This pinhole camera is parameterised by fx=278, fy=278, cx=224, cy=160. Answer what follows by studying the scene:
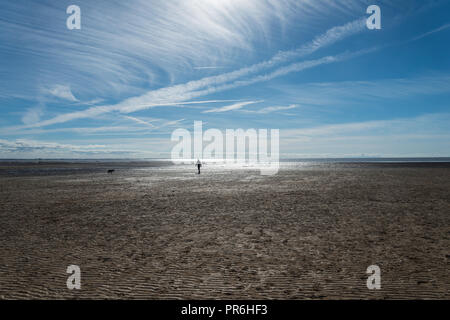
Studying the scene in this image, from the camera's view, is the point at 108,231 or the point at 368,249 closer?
the point at 368,249

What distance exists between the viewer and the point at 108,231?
11547 millimetres

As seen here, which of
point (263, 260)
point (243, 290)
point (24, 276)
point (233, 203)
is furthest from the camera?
point (233, 203)

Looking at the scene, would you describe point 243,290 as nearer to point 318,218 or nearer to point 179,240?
point 179,240

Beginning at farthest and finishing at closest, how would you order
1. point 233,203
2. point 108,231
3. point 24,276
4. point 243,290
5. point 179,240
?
point 233,203 < point 108,231 < point 179,240 < point 24,276 < point 243,290

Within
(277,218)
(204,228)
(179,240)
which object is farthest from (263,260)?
(277,218)

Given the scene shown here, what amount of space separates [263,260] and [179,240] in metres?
3.52

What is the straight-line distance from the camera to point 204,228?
39.1 feet

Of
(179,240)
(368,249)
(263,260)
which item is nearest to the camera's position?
(263,260)

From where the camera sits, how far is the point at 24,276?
7.08m

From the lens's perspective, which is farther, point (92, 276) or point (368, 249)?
point (368, 249)

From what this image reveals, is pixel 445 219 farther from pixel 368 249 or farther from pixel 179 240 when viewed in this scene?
pixel 179 240

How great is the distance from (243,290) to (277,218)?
771 centimetres

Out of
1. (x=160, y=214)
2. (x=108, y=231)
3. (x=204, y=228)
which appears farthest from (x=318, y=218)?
(x=108, y=231)
